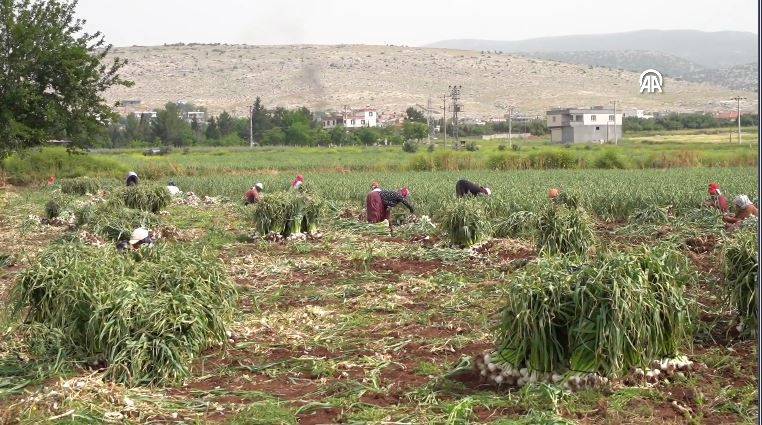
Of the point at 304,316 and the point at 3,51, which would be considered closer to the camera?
the point at 304,316

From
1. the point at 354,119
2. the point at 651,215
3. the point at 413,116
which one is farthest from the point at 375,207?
the point at 354,119

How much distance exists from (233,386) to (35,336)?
203 centimetres

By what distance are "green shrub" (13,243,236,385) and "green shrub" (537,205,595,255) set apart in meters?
5.45

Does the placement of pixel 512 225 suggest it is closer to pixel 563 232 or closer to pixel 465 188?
pixel 563 232

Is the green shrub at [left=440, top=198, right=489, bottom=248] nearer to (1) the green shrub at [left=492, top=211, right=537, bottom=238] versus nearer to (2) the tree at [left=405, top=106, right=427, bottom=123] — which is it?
(1) the green shrub at [left=492, top=211, right=537, bottom=238]

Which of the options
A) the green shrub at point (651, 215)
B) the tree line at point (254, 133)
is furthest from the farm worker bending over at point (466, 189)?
the tree line at point (254, 133)

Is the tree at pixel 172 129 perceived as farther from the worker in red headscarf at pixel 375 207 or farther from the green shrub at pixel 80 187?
the worker in red headscarf at pixel 375 207

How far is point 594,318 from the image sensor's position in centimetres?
675

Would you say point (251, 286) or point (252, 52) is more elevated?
point (252, 52)

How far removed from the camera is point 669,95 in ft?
516

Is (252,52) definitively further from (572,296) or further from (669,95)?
(572,296)

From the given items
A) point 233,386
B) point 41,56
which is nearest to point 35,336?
point 233,386

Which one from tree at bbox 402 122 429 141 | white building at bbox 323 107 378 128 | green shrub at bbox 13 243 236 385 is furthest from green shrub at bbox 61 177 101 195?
white building at bbox 323 107 378 128

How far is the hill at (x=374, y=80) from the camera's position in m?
145
